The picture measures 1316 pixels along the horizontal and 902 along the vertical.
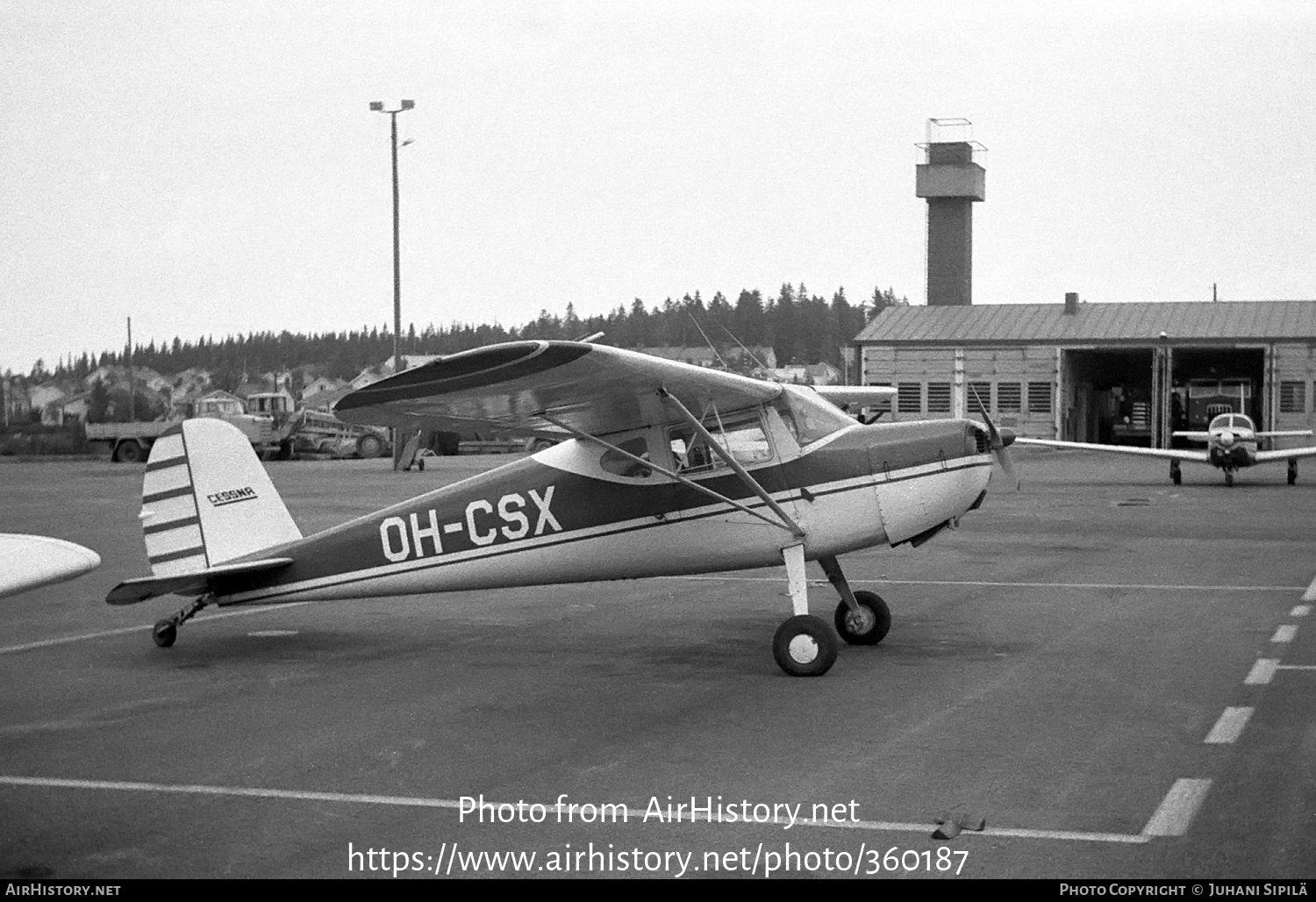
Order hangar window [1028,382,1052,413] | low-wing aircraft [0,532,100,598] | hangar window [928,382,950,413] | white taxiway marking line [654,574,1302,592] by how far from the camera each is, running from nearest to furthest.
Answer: low-wing aircraft [0,532,100,598] → white taxiway marking line [654,574,1302,592] → hangar window [1028,382,1052,413] → hangar window [928,382,950,413]

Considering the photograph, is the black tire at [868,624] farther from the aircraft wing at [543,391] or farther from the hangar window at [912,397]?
the hangar window at [912,397]

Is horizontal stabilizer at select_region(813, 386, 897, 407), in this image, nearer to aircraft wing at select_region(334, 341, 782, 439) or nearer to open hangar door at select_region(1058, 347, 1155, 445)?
aircraft wing at select_region(334, 341, 782, 439)

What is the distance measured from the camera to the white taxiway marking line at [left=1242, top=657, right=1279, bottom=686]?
9.24 meters

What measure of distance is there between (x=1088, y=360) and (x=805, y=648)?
56.9 metres

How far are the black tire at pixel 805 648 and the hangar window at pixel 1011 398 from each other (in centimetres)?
5200

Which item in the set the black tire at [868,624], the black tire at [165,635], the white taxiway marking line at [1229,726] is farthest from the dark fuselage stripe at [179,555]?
the white taxiway marking line at [1229,726]

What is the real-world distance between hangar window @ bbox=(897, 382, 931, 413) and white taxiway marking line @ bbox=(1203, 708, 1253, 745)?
5387 centimetres

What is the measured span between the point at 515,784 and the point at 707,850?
140 cm

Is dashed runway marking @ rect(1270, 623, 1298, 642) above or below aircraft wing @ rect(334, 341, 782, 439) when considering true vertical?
below

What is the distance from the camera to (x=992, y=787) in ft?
21.5

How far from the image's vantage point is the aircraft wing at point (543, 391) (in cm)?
812

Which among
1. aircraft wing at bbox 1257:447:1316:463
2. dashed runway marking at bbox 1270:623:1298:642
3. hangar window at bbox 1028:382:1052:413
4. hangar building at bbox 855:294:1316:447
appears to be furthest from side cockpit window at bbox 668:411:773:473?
hangar window at bbox 1028:382:1052:413

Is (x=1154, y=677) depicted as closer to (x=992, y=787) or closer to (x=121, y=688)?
(x=992, y=787)

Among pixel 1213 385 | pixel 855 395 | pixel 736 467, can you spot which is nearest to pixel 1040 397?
pixel 1213 385
